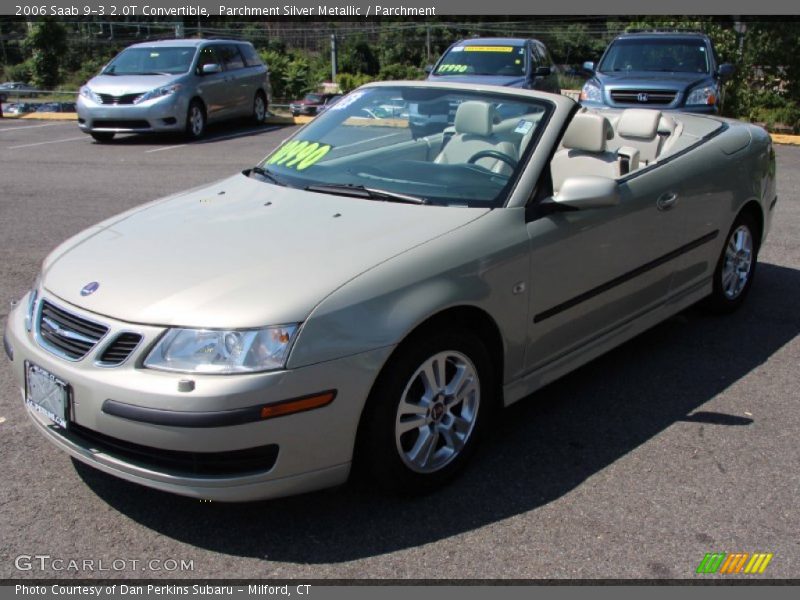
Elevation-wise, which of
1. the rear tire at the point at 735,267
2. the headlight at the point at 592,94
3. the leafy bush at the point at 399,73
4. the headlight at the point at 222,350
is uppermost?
the headlight at the point at 222,350

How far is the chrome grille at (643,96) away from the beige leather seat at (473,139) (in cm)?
929

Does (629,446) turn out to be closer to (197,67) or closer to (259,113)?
(197,67)

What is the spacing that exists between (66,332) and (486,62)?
12.5 m

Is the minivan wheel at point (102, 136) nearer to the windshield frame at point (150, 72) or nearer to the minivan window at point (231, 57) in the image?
the windshield frame at point (150, 72)

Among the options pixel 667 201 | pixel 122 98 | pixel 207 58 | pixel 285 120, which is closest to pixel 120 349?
pixel 667 201

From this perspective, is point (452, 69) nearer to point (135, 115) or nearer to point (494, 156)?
point (135, 115)

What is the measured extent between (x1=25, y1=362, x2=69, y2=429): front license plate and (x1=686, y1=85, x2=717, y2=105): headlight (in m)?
11.3

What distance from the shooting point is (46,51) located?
91.8ft

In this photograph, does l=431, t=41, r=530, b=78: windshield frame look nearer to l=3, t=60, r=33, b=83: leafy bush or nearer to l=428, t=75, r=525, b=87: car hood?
l=428, t=75, r=525, b=87: car hood

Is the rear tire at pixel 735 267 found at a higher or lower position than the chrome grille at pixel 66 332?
lower

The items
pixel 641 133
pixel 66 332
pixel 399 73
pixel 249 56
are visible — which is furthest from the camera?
pixel 399 73

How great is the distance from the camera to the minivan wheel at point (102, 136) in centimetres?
1506

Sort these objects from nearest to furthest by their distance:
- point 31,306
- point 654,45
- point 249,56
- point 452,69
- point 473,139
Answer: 1. point 31,306
2. point 473,139
3. point 654,45
4. point 452,69
5. point 249,56

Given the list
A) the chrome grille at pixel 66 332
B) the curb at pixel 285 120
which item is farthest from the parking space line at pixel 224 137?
the chrome grille at pixel 66 332
